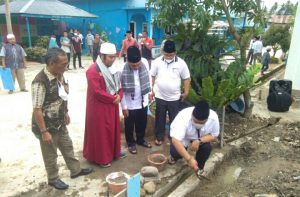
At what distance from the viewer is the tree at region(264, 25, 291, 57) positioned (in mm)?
17947

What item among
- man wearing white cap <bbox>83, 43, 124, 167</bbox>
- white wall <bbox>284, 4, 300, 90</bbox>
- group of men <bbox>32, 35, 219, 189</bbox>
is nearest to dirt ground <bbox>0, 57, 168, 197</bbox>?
group of men <bbox>32, 35, 219, 189</bbox>

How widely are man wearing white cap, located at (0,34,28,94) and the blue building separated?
40.4ft

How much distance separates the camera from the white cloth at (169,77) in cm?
481

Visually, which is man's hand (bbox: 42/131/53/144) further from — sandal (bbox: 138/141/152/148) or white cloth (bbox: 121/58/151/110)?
sandal (bbox: 138/141/152/148)

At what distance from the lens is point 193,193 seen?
3.99 meters

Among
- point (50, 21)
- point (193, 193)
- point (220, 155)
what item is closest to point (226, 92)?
point (220, 155)

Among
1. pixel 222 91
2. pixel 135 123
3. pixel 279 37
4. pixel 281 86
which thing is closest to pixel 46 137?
pixel 135 123

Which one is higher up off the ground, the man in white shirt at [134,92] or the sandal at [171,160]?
the man in white shirt at [134,92]

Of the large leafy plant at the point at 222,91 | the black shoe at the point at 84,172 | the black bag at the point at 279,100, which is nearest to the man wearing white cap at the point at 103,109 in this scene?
the black shoe at the point at 84,172

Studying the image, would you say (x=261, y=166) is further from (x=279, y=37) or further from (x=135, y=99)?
(x=279, y=37)

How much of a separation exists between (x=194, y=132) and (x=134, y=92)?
1.16 m

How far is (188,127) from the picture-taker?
3.83 m

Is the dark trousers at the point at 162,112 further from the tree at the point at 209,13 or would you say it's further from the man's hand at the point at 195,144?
the tree at the point at 209,13

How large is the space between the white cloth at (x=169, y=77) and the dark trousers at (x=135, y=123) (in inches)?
16.1
